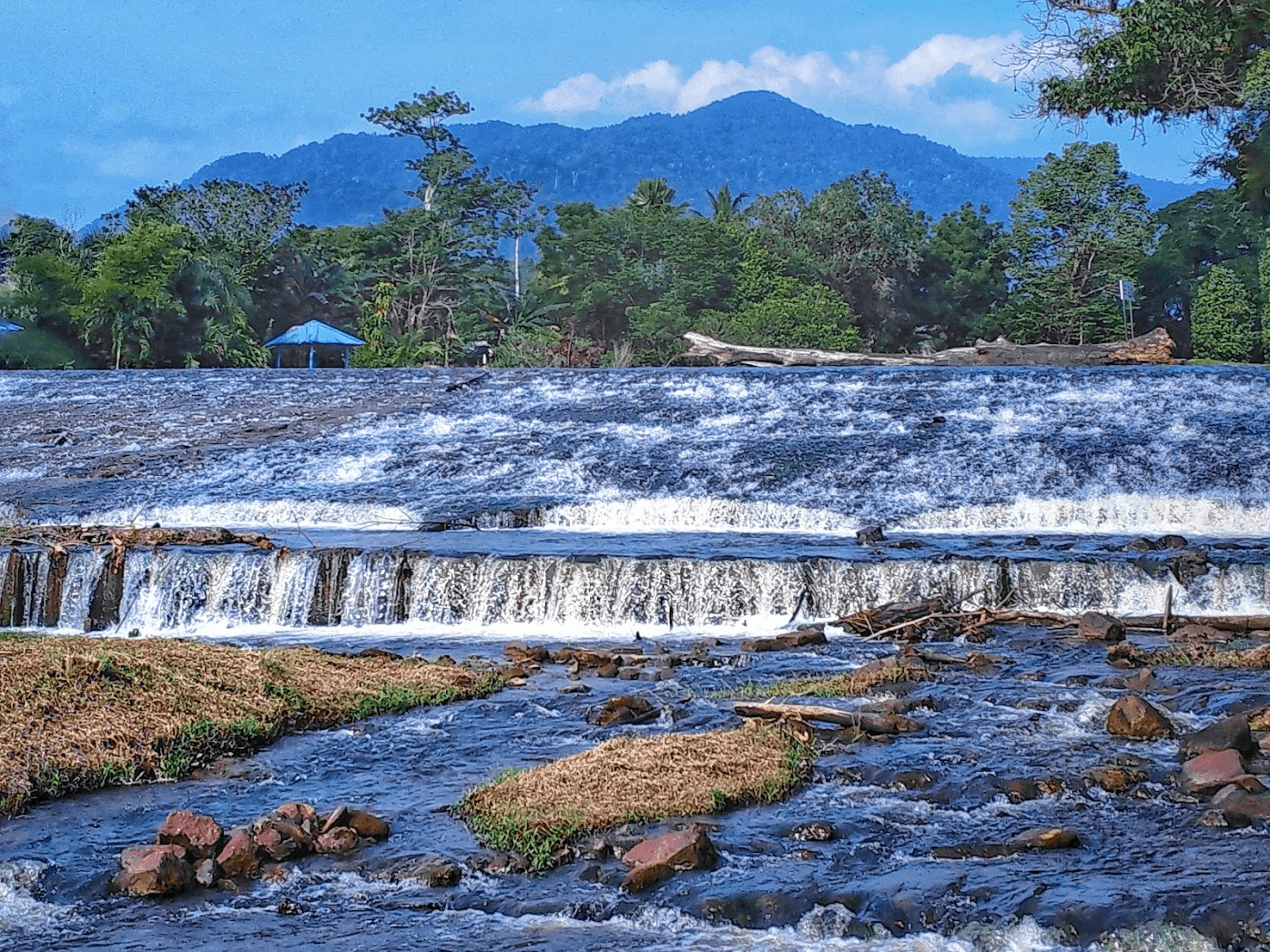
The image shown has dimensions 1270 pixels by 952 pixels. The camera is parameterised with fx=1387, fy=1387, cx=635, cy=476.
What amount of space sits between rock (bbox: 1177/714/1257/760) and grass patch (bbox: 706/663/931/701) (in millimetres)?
1975

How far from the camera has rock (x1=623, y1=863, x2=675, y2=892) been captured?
4.90m

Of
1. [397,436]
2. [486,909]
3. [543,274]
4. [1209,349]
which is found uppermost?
[543,274]

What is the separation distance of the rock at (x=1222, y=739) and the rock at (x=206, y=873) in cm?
417

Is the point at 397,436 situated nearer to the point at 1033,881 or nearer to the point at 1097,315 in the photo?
the point at 1033,881

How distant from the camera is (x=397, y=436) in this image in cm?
1848

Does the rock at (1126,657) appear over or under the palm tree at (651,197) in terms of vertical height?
under

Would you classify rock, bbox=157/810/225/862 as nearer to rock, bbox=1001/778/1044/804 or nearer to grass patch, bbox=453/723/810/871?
grass patch, bbox=453/723/810/871

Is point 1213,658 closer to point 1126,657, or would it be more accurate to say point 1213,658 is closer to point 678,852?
point 1126,657

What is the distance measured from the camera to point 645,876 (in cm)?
493

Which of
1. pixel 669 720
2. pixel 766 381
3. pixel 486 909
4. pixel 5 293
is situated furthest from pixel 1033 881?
pixel 5 293

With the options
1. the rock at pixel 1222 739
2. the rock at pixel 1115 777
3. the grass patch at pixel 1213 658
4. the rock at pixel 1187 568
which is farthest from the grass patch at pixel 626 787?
the rock at pixel 1187 568

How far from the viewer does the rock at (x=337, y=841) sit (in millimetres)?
5387

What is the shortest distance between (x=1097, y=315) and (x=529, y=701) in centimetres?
3052

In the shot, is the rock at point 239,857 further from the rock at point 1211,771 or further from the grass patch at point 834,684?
the rock at point 1211,771
